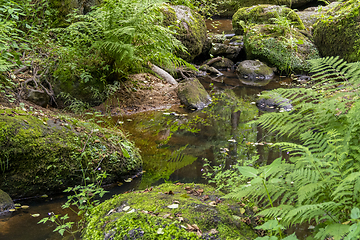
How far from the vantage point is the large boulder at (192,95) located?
6699 millimetres

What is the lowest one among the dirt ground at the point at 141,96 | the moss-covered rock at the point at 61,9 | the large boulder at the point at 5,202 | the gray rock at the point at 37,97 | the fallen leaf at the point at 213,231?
the dirt ground at the point at 141,96

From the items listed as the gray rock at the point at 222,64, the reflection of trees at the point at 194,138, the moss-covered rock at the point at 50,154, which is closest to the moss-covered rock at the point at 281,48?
the gray rock at the point at 222,64

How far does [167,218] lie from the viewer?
84.2 inches

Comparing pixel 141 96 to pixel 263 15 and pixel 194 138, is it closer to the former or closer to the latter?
pixel 194 138

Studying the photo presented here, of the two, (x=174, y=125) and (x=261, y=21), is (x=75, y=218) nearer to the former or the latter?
(x=174, y=125)

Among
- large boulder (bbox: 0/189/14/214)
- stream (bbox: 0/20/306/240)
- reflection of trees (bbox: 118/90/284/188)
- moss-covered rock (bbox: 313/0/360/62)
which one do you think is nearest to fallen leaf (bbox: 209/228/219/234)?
stream (bbox: 0/20/306/240)

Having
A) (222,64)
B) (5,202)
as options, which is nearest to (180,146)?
(5,202)

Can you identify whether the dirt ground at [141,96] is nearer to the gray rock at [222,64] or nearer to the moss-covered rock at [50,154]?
the moss-covered rock at [50,154]

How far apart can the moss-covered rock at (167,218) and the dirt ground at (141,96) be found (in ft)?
12.1

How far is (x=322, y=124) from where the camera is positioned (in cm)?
239

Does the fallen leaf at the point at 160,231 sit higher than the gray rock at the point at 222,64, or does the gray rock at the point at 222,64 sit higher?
the fallen leaf at the point at 160,231

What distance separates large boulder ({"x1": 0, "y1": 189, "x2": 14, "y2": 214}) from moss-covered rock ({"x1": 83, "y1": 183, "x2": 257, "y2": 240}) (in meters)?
1.14

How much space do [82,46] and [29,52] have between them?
120cm

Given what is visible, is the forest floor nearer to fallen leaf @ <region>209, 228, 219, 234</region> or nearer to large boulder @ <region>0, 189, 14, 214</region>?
large boulder @ <region>0, 189, 14, 214</region>
